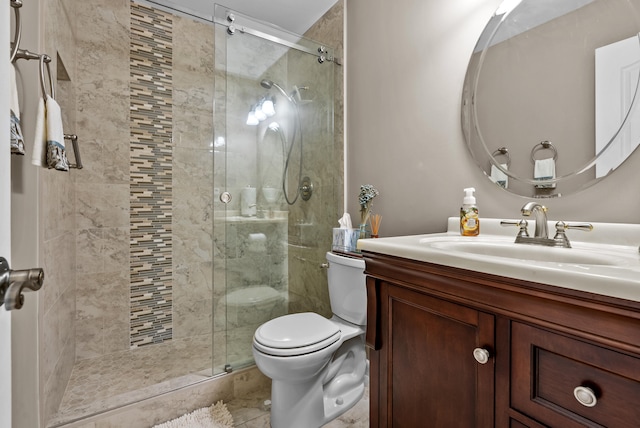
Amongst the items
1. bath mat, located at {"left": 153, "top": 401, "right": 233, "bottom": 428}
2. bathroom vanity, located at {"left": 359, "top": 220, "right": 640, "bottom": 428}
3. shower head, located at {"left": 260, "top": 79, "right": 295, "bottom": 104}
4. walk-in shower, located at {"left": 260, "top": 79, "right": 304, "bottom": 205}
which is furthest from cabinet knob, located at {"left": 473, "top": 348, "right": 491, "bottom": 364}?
shower head, located at {"left": 260, "top": 79, "right": 295, "bottom": 104}

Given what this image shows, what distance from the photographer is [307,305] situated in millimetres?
1991

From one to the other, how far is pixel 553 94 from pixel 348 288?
3.88 feet

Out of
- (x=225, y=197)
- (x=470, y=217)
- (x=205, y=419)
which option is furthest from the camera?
(x=225, y=197)

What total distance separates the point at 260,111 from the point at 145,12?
1241 mm

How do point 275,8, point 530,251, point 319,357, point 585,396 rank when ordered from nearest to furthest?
1. point 585,396
2. point 530,251
3. point 319,357
4. point 275,8

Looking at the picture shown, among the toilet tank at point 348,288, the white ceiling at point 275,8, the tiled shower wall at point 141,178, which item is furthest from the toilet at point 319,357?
the white ceiling at point 275,8

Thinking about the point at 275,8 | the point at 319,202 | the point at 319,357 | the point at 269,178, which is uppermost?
the point at 275,8

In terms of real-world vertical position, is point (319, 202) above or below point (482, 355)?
above

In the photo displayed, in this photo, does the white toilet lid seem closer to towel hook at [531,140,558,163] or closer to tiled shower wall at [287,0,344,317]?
tiled shower wall at [287,0,344,317]

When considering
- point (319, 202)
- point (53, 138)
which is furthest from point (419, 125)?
point (53, 138)

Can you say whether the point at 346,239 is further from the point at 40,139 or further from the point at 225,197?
the point at 40,139

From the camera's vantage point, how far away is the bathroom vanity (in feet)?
1.54

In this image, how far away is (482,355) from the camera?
627 millimetres

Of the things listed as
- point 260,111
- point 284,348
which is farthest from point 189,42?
point 284,348
